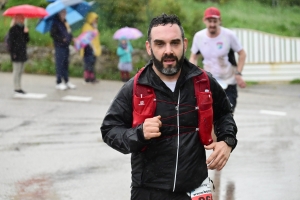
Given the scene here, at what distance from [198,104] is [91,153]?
18.3 ft

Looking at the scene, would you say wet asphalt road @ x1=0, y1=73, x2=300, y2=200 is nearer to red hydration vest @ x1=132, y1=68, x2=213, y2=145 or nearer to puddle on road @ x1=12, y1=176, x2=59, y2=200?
puddle on road @ x1=12, y1=176, x2=59, y2=200

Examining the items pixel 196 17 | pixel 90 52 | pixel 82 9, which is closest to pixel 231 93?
pixel 90 52

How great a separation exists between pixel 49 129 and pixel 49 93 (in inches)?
146

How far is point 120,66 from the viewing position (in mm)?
17188

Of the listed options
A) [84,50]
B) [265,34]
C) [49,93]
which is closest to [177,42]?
[49,93]

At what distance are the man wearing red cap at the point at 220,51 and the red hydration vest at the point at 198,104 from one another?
4.63 metres

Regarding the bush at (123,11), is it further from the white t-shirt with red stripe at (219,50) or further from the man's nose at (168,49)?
the man's nose at (168,49)

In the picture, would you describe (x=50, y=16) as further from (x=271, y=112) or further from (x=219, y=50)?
(x=219, y=50)

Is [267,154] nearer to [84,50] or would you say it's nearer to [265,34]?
[84,50]

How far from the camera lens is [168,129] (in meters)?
4.69

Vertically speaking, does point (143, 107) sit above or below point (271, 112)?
above

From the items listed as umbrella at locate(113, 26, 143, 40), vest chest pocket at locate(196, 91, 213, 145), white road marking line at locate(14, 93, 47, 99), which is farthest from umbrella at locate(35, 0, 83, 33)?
vest chest pocket at locate(196, 91, 213, 145)

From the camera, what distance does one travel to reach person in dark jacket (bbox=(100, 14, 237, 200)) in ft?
15.2

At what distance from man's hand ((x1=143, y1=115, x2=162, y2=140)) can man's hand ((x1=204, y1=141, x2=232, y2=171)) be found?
45 cm
